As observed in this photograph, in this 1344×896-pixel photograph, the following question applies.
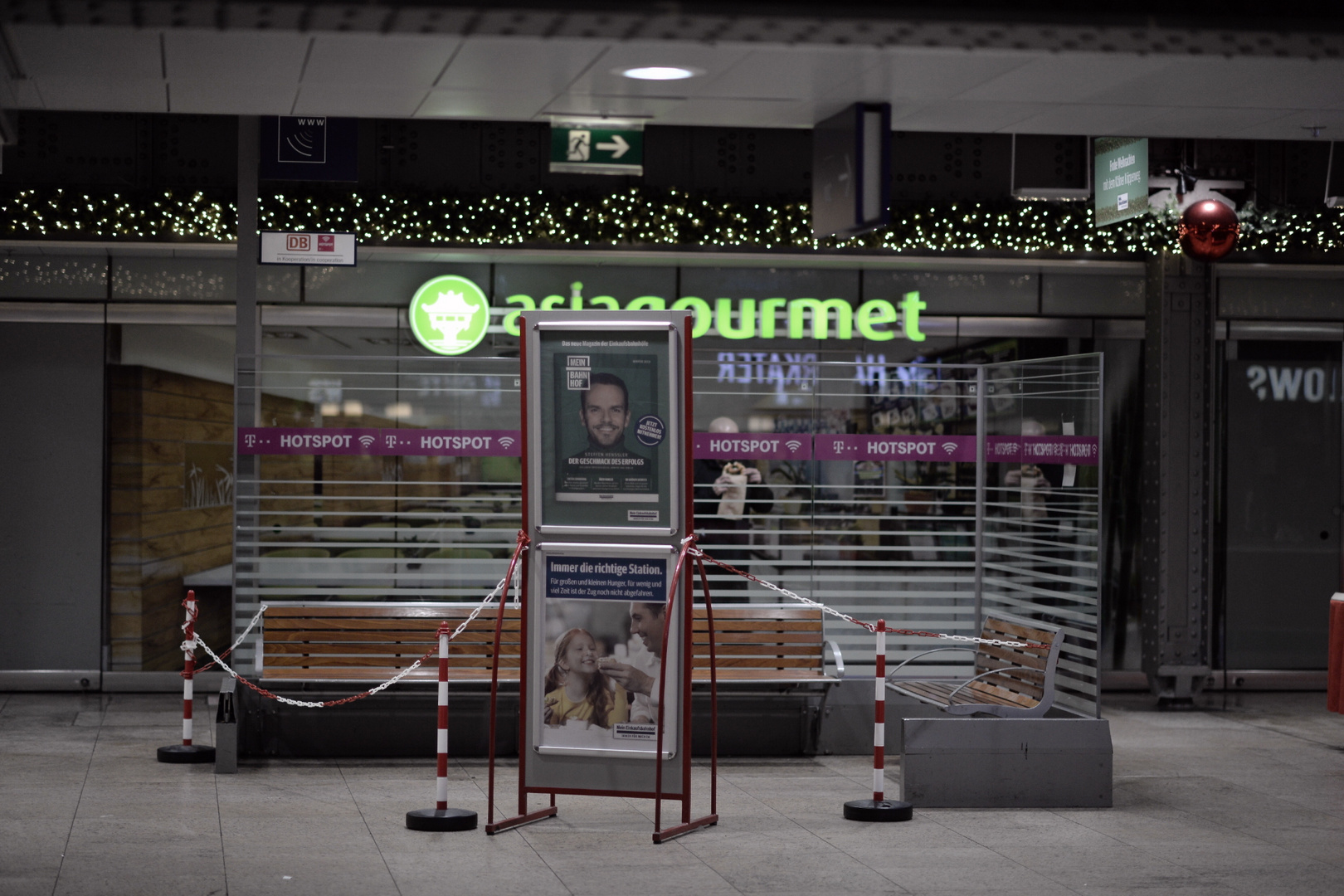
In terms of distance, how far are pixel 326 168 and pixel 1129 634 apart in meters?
8.10

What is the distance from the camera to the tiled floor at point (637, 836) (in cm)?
660

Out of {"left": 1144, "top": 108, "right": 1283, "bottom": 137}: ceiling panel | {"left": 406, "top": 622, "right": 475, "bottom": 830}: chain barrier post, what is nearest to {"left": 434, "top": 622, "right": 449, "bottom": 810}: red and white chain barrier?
{"left": 406, "top": 622, "right": 475, "bottom": 830}: chain barrier post

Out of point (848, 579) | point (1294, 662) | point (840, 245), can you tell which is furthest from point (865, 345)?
point (1294, 662)

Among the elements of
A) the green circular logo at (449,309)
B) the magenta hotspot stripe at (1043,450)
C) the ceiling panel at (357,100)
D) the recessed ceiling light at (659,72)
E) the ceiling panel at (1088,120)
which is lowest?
the magenta hotspot stripe at (1043,450)

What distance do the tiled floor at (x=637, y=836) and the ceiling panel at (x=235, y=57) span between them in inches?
149

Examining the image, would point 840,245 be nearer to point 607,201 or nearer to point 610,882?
point 607,201

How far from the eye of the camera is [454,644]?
9.95 metres

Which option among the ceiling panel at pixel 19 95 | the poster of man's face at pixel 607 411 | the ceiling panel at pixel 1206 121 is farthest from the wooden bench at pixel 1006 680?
the ceiling panel at pixel 19 95

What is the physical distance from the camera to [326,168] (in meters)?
10.5

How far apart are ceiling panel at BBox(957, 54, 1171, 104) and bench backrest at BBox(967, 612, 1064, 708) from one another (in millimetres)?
3084

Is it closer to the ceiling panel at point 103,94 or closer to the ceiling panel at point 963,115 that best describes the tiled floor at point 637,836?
the ceiling panel at point 103,94

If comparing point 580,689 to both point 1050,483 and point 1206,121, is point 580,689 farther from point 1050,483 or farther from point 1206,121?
point 1206,121

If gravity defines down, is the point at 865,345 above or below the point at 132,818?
above

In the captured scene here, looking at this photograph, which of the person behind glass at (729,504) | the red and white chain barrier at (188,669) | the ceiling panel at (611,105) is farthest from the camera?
the person behind glass at (729,504)
